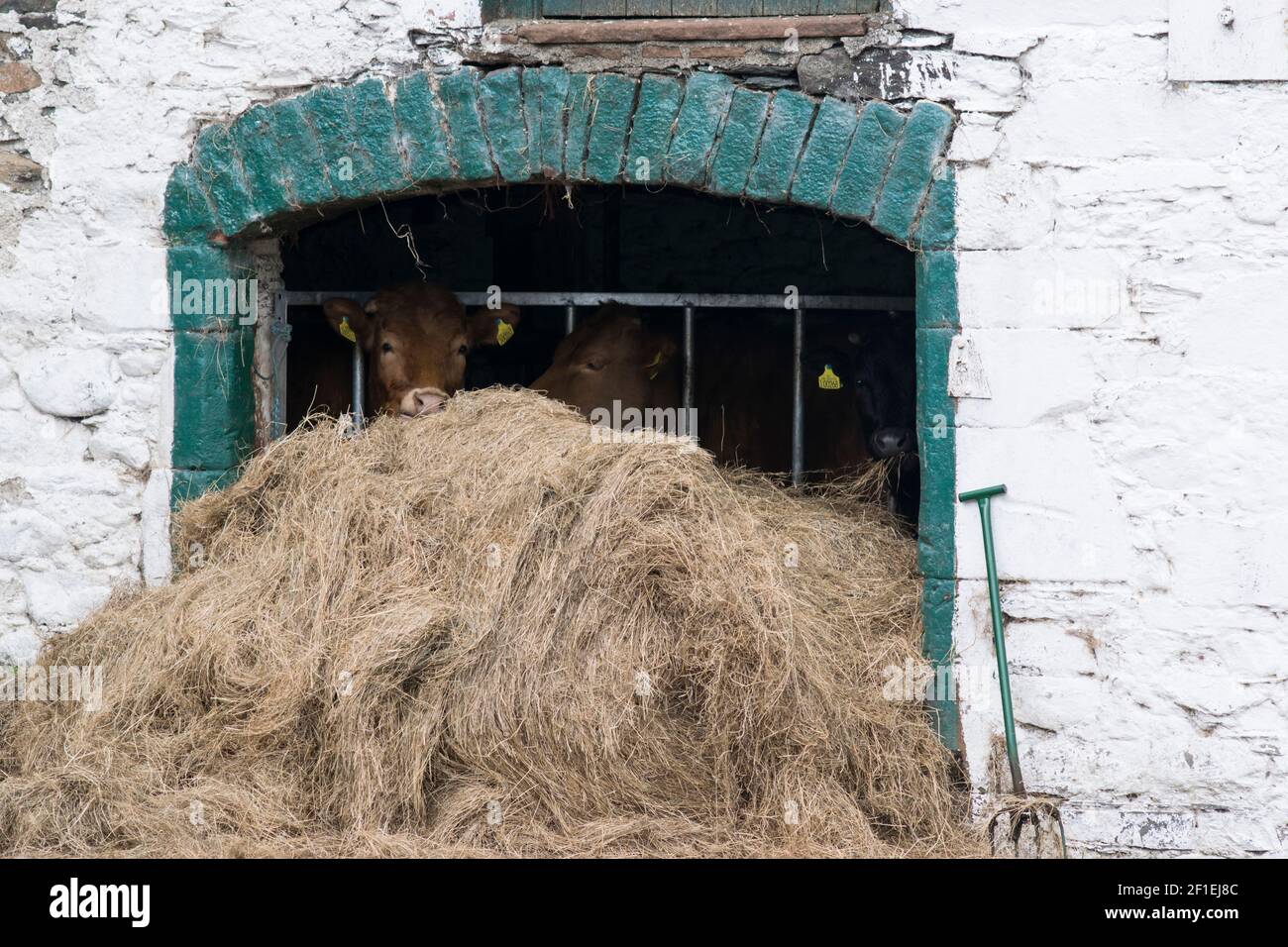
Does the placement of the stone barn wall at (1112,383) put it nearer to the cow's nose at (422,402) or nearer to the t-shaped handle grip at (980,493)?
the t-shaped handle grip at (980,493)

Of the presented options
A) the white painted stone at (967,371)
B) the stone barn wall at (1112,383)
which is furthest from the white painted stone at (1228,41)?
the white painted stone at (967,371)

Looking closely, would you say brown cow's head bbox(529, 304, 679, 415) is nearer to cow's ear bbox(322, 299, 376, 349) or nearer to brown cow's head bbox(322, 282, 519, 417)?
brown cow's head bbox(322, 282, 519, 417)

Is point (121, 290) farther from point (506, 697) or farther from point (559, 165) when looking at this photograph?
point (506, 697)

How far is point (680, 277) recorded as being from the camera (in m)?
9.03

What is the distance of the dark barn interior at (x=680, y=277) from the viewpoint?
685cm

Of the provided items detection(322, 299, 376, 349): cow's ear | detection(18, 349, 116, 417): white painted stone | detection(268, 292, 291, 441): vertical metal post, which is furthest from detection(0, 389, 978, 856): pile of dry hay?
detection(322, 299, 376, 349): cow's ear

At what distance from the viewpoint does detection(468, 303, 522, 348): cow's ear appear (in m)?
6.50

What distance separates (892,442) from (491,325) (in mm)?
1915

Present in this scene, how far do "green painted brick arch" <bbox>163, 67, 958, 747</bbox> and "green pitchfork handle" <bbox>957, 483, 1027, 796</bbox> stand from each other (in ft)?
0.43

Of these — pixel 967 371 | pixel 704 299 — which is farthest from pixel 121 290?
pixel 967 371

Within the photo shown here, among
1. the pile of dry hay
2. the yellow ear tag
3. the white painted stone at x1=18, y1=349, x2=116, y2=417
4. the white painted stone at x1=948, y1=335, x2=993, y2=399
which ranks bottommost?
the pile of dry hay

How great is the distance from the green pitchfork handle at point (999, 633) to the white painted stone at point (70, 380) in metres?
3.07

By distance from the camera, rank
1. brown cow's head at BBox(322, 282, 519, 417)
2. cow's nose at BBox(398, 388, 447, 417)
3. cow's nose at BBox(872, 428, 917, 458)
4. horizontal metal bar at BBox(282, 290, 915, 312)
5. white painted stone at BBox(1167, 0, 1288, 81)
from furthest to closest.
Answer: cow's nose at BBox(872, 428, 917, 458) → brown cow's head at BBox(322, 282, 519, 417) → cow's nose at BBox(398, 388, 447, 417) → horizontal metal bar at BBox(282, 290, 915, 312) → white painted stone at BBox(1167, 0, 1288, 81)

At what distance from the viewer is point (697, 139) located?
15.7 ft
